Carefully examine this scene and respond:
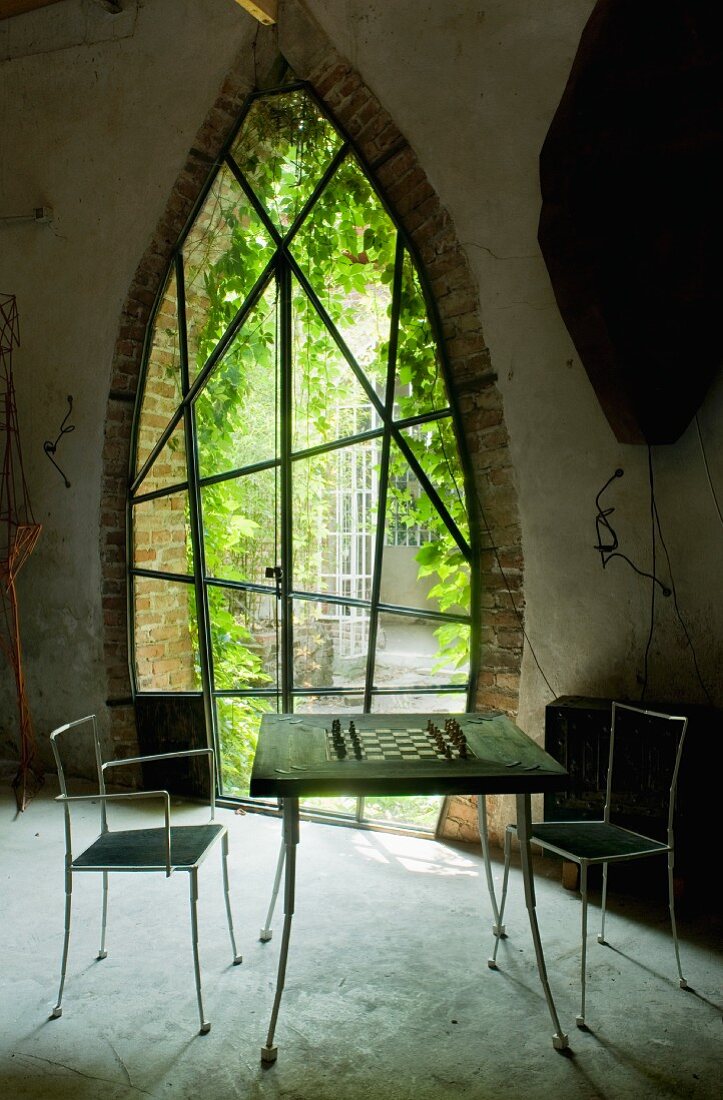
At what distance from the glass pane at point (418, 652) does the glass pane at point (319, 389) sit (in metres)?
0.94

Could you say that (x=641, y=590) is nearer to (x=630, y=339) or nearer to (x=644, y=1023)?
(x=630, y=339)

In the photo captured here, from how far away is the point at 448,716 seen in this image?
11.8 feet

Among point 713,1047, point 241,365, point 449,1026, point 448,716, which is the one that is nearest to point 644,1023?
point 713,1047

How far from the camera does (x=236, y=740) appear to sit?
16.6ft

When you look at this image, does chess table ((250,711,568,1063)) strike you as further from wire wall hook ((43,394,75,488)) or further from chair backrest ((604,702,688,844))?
wire wall hook ((43,394,75,488))

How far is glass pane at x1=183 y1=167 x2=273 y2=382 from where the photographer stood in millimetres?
4789

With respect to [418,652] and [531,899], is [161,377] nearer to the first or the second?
[418,652]

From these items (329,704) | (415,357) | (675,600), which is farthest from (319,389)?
(675,600)

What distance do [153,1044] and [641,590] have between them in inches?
95.3

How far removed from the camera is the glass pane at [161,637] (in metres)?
5.16

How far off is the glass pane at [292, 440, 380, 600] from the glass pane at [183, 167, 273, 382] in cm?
88

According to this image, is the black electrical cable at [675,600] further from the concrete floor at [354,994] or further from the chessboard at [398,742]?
the chessboard at [398,742]

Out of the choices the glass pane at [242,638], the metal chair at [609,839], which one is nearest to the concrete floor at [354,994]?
the metal chair at [609,839]

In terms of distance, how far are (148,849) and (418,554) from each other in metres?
1.93
